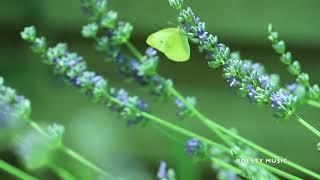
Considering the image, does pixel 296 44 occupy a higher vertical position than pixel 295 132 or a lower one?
higher

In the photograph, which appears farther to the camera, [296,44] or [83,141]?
[296,44]

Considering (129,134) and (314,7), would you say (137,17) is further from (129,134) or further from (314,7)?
(314,7)

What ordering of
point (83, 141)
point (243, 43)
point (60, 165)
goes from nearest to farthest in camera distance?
point (83, 141)
point (60, 165)
point (243, 43)

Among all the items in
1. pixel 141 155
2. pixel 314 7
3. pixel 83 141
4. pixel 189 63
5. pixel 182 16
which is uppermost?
pixel 314 7

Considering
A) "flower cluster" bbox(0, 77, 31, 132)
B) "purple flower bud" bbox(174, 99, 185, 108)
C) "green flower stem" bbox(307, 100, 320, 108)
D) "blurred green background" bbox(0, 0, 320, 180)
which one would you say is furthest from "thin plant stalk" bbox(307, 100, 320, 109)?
"blurred green background" bbox(0, 0, 320, 180)

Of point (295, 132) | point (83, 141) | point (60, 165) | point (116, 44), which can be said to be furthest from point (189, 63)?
point (83, 141)

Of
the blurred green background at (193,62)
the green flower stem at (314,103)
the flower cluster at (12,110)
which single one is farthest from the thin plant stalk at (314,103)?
the blurred green background at (193,62)

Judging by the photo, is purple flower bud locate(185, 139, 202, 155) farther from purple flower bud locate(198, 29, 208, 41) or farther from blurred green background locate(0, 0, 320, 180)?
blurred green background locate(0, 0, 320, 180)
